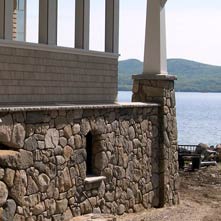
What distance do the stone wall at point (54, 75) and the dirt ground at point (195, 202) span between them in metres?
2.92

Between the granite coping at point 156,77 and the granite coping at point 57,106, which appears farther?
the granite coping at point 156,77

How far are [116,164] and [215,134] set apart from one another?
5519 centimetres

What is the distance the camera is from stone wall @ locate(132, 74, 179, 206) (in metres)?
16.5

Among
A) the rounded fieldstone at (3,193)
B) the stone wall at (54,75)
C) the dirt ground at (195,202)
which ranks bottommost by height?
the dirt ground at (195,202)

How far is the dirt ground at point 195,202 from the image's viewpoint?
1512 cm

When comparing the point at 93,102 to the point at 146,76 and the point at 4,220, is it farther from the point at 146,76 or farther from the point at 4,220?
the point at 4,220

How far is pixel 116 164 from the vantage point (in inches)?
570

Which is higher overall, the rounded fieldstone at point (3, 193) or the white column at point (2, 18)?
the white column at point (2, 18)

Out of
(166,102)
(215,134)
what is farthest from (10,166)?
→ (215,134)

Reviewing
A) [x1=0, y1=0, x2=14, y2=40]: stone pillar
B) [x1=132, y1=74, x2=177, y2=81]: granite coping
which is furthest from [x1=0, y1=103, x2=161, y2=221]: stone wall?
[x1=0, y1=0, x2=14, y2=40]: stone pillar

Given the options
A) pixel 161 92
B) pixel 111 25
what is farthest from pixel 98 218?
pixel 161 92

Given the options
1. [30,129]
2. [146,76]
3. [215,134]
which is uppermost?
[146,76]

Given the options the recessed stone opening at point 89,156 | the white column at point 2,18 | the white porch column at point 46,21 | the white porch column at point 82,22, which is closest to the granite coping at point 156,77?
the white porch column at point 82,22

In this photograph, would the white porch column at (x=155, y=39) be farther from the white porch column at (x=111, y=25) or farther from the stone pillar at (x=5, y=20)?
the stone pillar at (x=5, y=20)
